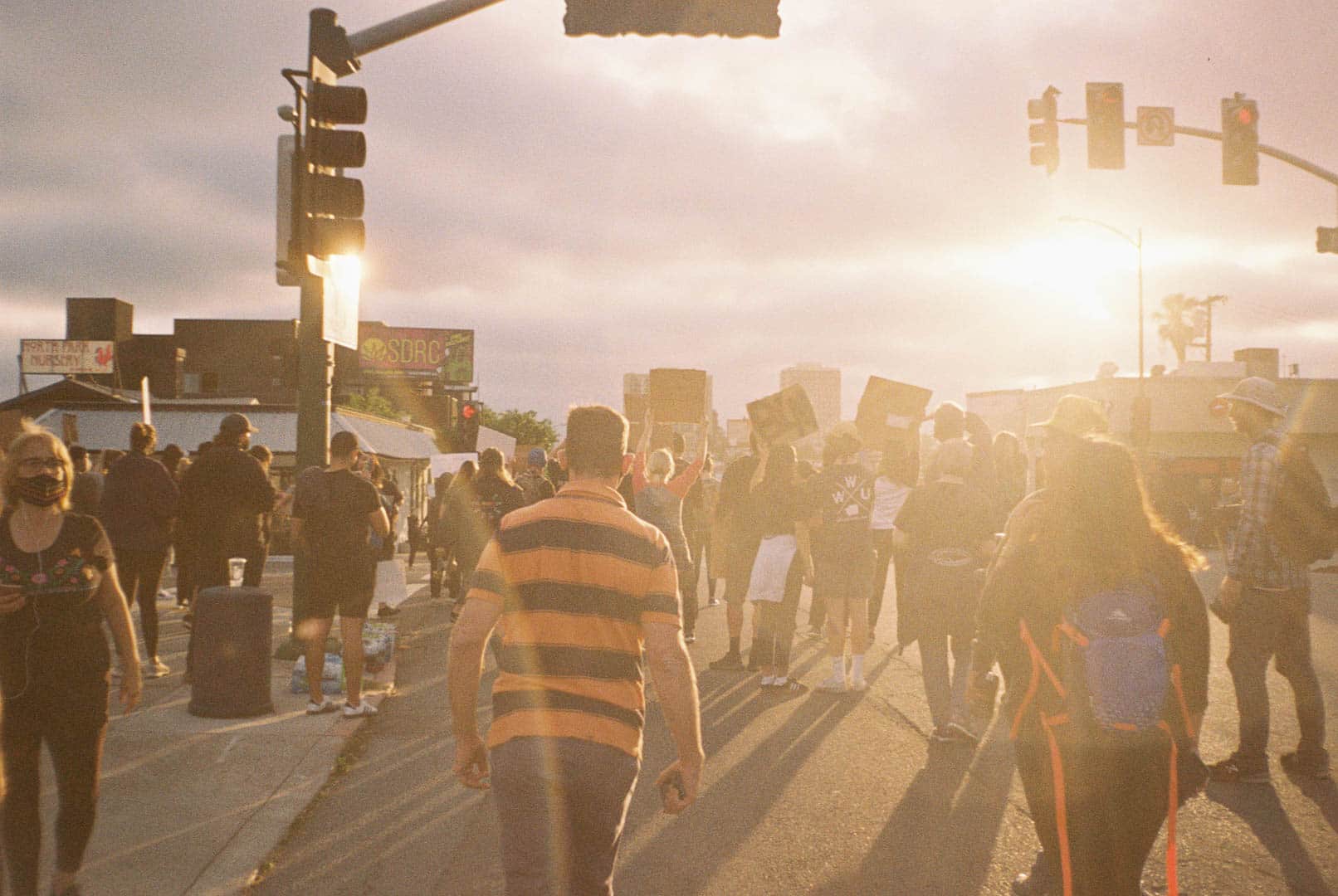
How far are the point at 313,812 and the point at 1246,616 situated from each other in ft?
16.7

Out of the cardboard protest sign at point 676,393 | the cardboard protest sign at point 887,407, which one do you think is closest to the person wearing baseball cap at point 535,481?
the cardboard protest sign at point 887,407

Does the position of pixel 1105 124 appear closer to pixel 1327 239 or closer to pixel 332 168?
pixel 1327 239

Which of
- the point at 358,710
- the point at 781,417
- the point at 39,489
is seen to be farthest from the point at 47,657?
the point at 781,417

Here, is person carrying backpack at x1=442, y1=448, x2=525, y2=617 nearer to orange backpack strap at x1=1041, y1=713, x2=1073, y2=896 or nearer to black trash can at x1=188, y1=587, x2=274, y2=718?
black trash can at x1=188, y1=587, x2=274, y2=718

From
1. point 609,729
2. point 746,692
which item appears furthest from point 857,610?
point 609,729

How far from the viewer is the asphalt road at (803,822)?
485cm

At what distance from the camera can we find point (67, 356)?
240ft

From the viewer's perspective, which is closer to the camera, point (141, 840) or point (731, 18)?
point (141, 840)

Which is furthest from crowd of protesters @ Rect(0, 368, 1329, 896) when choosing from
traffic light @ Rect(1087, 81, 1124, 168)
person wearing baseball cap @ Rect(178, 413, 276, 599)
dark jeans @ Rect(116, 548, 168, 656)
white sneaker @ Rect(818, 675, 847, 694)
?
traffic light @ Rect(1087, 81, 1124, 168)

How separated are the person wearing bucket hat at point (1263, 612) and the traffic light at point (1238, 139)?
25.3 feet

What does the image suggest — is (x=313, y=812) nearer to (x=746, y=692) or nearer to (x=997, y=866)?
(x=997, y=866)

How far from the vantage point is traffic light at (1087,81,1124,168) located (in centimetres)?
1205

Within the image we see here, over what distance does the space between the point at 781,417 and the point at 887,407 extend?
2.95m

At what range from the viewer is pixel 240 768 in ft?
21.3
